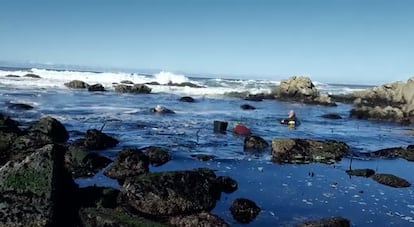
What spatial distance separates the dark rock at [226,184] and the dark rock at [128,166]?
304cm

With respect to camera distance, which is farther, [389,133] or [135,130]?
[389,133]

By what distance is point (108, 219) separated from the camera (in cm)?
1097

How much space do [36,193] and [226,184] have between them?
6.63m

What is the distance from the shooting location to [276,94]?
63812 millimetres

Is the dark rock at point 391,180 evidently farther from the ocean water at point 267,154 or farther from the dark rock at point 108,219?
the dark rock at point 108,219

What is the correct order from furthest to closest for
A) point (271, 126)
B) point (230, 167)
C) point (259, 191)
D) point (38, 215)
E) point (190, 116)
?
1. point (190, 116)
2. point (271, 126)
3. point (230, 167)
4. point (259, 191)
5. point (38, 215)

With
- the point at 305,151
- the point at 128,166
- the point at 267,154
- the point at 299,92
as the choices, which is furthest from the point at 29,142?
the point at 299,92

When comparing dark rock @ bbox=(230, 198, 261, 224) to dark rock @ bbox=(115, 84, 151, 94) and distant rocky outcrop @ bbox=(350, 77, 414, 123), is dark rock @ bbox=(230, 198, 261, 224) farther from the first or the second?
dark rock @ bbox=(115, 84, 151, 94)

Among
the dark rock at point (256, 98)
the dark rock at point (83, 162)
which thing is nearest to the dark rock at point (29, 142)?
the dark rock at point (83, 162)

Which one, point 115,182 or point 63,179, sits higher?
point 63,179

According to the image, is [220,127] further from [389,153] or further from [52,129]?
[52,129]

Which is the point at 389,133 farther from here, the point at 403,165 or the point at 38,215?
the point at 38,215

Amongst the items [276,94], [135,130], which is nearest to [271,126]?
[135,130]

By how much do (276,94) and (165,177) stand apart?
5096 centimetres
